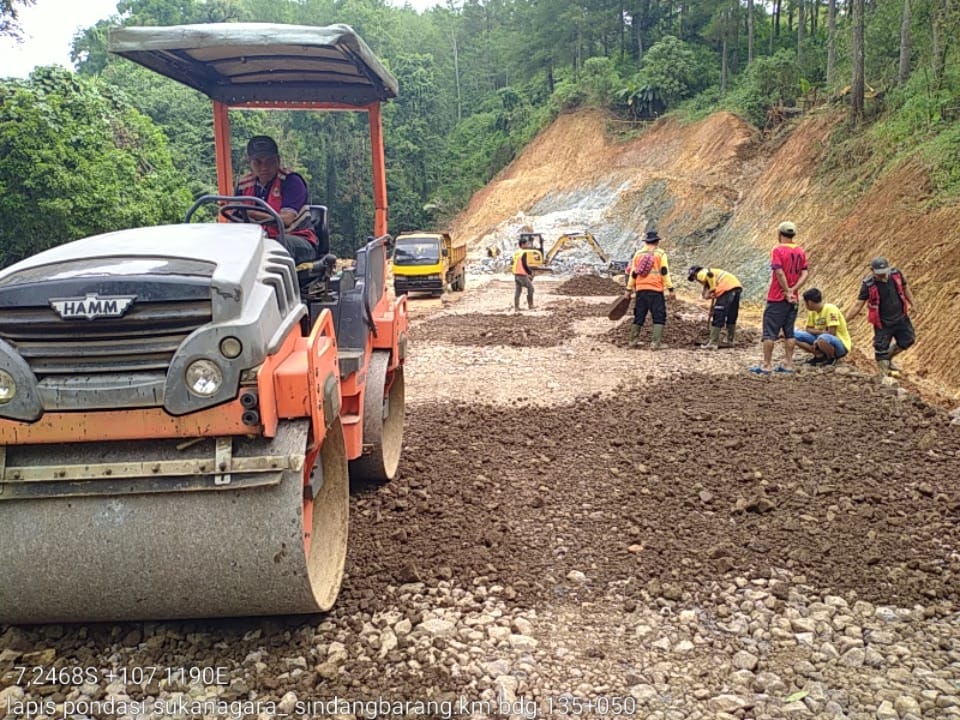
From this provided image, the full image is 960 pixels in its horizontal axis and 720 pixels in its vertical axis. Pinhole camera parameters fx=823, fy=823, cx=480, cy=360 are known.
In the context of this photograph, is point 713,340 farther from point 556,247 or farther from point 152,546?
point 556,247

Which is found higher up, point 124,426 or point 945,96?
point 945,96

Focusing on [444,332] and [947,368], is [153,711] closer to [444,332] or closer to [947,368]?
[947,368]

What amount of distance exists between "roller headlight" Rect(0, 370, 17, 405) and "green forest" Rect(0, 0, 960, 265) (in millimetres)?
6030

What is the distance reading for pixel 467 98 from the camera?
198 feet

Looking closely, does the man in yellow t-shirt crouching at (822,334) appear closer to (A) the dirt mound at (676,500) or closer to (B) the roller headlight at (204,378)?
(A) the dirt mound at (676,500)

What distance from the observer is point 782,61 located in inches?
1104

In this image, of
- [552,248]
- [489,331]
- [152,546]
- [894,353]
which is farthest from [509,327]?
[552,248]

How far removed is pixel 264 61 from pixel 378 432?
8.00 ft

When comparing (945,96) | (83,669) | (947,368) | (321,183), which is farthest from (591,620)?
(321,183)

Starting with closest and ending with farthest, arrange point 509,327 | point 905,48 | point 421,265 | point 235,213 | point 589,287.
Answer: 1. point 235,213
2. point 509,327
3. point 905,48
4. point 421,265
5. point 589,287

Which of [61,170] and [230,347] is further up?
[61,170]

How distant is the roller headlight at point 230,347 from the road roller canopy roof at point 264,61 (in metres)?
2.08

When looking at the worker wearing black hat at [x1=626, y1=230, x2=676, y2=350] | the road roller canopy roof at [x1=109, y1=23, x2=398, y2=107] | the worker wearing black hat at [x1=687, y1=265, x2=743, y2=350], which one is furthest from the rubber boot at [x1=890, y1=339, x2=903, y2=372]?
the road roller canopy roof at [x1=109, y1=23, x2=398, y2=107]

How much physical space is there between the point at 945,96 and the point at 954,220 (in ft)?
14.9
